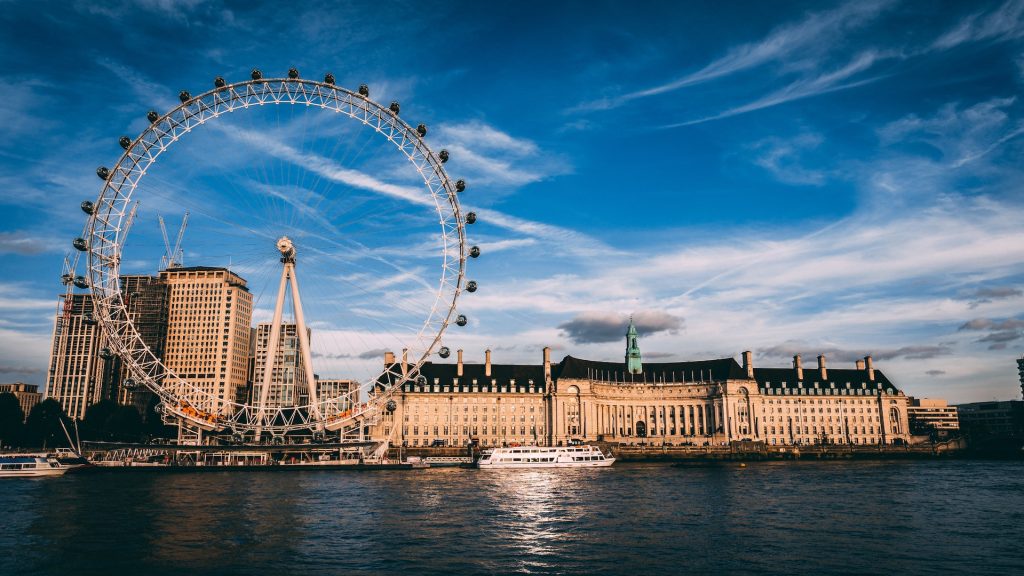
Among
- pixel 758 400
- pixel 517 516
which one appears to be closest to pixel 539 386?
pixel 758 400

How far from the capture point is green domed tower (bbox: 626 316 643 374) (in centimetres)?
19500

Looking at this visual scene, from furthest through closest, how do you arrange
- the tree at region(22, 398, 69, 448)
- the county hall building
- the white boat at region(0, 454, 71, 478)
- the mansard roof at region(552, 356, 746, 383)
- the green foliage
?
the mansard roof at region(552, 356, 746, 383) < the county hall building < the green foliage < the tree at region(22, 398, 69, 448) < the white boat at region(0, 454, 71, 478)

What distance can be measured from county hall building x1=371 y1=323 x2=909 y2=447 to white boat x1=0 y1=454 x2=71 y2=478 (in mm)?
69795

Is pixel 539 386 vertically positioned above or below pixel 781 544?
above

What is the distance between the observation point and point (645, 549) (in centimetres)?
4144

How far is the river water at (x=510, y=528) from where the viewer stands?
37.6m

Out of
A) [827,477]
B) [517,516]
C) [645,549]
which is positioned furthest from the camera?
[827,477]

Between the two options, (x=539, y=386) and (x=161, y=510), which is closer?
(x=161, y=510)

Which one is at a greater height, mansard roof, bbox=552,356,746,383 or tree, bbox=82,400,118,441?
mansard roof, bbox=552,356,746,383

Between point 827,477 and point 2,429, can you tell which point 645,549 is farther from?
point 2,429

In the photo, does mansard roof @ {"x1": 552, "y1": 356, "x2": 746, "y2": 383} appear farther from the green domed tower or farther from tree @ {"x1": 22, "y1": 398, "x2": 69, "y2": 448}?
tree @ {"x1": 22, "y1": 398, "x2": 69, "y2": 448}

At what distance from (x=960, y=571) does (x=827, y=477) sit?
63.3 m

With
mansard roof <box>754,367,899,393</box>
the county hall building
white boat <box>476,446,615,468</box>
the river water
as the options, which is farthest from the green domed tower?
the river water

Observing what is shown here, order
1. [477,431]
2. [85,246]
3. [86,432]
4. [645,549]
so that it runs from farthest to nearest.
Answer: [477,431] < [86,432] < [85,246] < [645,549]
